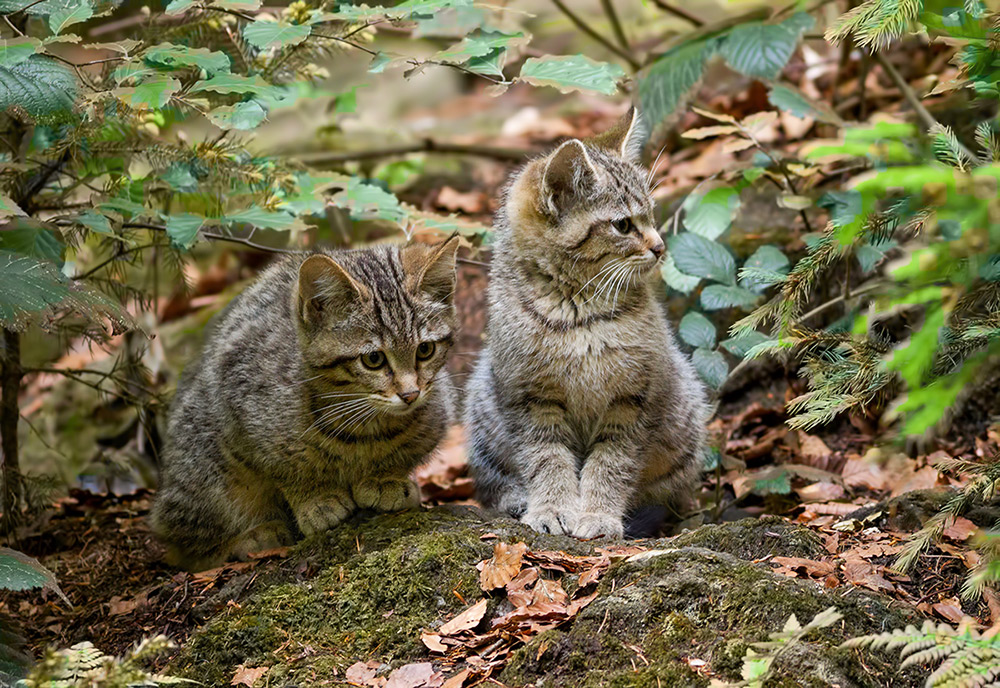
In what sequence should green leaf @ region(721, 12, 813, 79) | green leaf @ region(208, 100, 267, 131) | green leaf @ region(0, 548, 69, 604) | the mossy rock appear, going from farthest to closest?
green leaf @ region(721, 12, 813, 79) → green leaf @ region(208, 100, 267, 131) → green leaf @ region(0, 548, 69, 604) → the mossy rock

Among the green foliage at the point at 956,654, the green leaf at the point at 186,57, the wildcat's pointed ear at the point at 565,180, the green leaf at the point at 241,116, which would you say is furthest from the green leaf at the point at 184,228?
the green foliage at the point at 956,654

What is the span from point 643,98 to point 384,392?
2748mm

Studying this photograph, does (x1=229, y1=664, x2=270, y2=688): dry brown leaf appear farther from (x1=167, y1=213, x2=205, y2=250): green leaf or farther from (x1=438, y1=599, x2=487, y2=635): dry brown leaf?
(x1=167, y1=213, x2=205, y2=250): green leaf

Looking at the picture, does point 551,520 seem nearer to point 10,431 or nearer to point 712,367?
point 712,367

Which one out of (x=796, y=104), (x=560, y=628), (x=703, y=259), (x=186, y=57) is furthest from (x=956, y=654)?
(x=796, y=104)

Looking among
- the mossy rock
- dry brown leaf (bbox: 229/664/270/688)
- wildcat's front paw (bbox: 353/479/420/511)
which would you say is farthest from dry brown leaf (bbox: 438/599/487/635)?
wildcat's front paw (bbox: 353/479/420/511)

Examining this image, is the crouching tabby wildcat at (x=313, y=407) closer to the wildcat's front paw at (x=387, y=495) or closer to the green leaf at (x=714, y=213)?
the wildcat's front paw at (x=387, y=495)

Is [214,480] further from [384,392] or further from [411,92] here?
[411,92]

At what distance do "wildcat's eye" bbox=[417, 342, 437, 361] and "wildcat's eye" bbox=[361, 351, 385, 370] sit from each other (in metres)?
0.18

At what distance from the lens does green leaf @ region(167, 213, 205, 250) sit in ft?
13.9

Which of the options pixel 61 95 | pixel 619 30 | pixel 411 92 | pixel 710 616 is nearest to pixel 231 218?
pixel 61 95

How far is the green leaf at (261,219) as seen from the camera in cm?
435

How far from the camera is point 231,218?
4348 mm

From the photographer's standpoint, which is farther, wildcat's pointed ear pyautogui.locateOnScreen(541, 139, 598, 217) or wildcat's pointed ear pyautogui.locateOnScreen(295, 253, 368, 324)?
wildcat's pointed ear pyautogui.locateOnScreen(541, 139, 598, 217)
